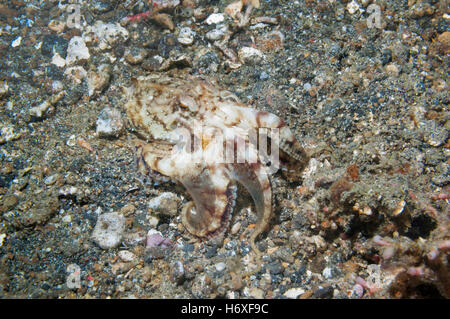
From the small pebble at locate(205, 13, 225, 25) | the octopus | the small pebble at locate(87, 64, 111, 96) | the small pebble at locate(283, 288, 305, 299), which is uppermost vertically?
the small pebble at locate(205, 13, 225, 25)

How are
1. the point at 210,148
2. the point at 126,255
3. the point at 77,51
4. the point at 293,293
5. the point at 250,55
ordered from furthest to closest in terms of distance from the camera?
the point at 77,51 < the point at 250,55 < the point at 126,255 < the point at 210,148 < the point at 293,293

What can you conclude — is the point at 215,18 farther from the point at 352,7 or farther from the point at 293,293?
the point at 293,293

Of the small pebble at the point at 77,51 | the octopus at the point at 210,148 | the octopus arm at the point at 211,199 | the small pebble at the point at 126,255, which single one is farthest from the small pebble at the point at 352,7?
the small pebble at the point at 126,255

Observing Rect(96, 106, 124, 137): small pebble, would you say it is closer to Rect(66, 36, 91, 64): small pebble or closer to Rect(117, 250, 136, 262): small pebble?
Rect(66, 36, 91, 64): small pebble

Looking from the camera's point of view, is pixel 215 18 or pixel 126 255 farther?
pixel 215 18

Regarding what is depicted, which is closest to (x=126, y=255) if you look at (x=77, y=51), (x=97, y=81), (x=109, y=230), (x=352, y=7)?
(x=109, y=230)

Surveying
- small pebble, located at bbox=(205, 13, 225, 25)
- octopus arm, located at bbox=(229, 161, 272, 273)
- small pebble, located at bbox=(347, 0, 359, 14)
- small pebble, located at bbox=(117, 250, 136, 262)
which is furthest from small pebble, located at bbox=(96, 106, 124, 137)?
small pebble, located at bbox=(347, 0, 359, 14)

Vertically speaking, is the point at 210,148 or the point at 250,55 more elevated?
the point at 250,55

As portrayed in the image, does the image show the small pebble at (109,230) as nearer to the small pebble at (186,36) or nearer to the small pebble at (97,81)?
the small pebble at (97,81)
